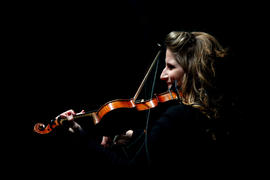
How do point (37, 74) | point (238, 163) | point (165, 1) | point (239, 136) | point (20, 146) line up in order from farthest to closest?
point (165, 1) < point (37, 74) < point (20, 146) < point (239, 136) < point (238, 163)

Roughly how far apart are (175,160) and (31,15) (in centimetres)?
160

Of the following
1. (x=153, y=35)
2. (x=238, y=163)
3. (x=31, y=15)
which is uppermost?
(x=31, y=15)

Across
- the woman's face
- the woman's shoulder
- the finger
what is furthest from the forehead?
the finger

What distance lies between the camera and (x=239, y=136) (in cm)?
126

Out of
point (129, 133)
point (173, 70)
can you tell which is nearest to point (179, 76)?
point (173, 70)

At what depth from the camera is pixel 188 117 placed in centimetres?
88

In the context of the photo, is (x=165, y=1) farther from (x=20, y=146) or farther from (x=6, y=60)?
(x=20, y=146)

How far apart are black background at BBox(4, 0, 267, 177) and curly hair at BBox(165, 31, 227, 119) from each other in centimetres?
42

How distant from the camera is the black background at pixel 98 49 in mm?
1422

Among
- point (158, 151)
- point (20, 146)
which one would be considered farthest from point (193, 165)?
point (20, 146)

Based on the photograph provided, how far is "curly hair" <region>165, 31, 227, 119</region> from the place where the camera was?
0.98 metres

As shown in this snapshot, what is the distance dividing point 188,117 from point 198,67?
0.33 m

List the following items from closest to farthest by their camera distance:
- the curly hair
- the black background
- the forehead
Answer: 1. the curly hair
2. the forehead
3. the black background

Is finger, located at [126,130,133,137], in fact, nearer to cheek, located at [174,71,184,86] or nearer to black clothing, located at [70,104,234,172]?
black clothing, located at [70,104,234,172]
